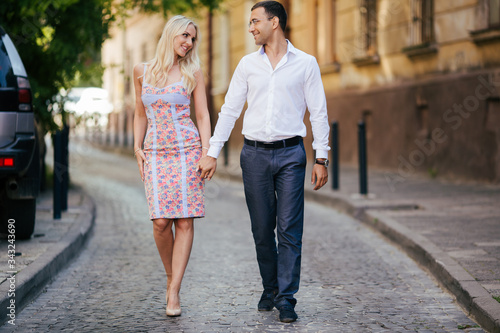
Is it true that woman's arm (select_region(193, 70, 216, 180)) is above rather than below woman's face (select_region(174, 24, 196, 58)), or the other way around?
below

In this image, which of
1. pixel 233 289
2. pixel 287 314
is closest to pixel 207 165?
pixel 287 314

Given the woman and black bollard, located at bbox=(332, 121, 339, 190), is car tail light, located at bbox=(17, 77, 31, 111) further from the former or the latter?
black bollard, located at bbox=(332, 121, 339, 190)

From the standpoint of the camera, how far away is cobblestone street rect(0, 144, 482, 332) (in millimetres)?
5023

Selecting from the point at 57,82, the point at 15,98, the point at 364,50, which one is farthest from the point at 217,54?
the point at 15,98

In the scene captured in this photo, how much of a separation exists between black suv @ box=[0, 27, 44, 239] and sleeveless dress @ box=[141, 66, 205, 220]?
2013mm

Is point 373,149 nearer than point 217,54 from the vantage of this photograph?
Yes

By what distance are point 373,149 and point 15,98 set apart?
1106 cm

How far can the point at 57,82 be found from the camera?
41.4 feet

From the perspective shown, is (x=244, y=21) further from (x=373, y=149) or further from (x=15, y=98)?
(x=15, y=98)

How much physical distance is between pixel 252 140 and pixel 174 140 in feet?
1.67

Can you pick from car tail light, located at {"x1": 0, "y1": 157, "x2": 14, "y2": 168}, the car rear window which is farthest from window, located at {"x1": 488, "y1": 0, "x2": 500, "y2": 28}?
car tail light, located at {"x1": 0, "y1": 157, "x2": 14, "y2": 168}

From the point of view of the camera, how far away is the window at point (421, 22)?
1493 centimetres

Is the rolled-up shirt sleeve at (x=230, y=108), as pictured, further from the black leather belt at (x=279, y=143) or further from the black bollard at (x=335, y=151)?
the black bollard at (x=335, y=151)

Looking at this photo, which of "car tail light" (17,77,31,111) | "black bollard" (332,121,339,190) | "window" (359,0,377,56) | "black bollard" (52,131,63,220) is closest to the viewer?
"car tail light" (17,77,31,111)
